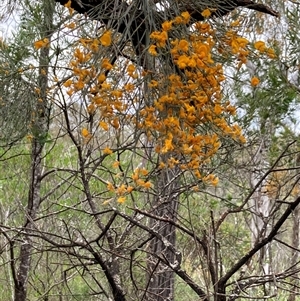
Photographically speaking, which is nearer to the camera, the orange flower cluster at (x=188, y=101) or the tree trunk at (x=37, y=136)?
the orange flower cluster at (x=188, y=101)

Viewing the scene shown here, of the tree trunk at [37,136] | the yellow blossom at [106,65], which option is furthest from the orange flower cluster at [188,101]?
the tree trunk at [37,136]

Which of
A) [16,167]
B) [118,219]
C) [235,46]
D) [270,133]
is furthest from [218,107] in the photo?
[16,167]

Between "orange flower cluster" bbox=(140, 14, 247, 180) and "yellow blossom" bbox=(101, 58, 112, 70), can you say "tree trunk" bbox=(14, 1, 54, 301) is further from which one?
"orange flower cluster" bbox=(140, 14, 247, 180)

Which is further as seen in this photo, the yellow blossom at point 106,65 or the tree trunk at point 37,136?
the tree trunk at point 37,136

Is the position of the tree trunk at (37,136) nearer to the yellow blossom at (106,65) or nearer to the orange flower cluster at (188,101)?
the yellow blossom at (106,65)

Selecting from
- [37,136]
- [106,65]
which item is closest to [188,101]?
[106,65]

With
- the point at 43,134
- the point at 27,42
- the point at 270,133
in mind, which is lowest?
the point at 43,134

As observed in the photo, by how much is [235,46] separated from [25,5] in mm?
1006

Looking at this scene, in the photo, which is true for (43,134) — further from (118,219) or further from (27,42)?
(118,219)

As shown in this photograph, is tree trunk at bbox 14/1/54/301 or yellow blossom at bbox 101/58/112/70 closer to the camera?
yellow blossom at bbox 101/58/112/70

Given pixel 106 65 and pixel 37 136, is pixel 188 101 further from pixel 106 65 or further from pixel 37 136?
pixel 37 136

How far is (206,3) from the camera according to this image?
118cm

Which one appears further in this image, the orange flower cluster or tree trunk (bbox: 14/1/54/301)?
tree trunk (bbox: 14/1/54/301)

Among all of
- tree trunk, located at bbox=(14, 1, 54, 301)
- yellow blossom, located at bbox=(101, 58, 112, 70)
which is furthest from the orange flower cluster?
tree trunk, located at bbox=(14, 1, 54, 301)
